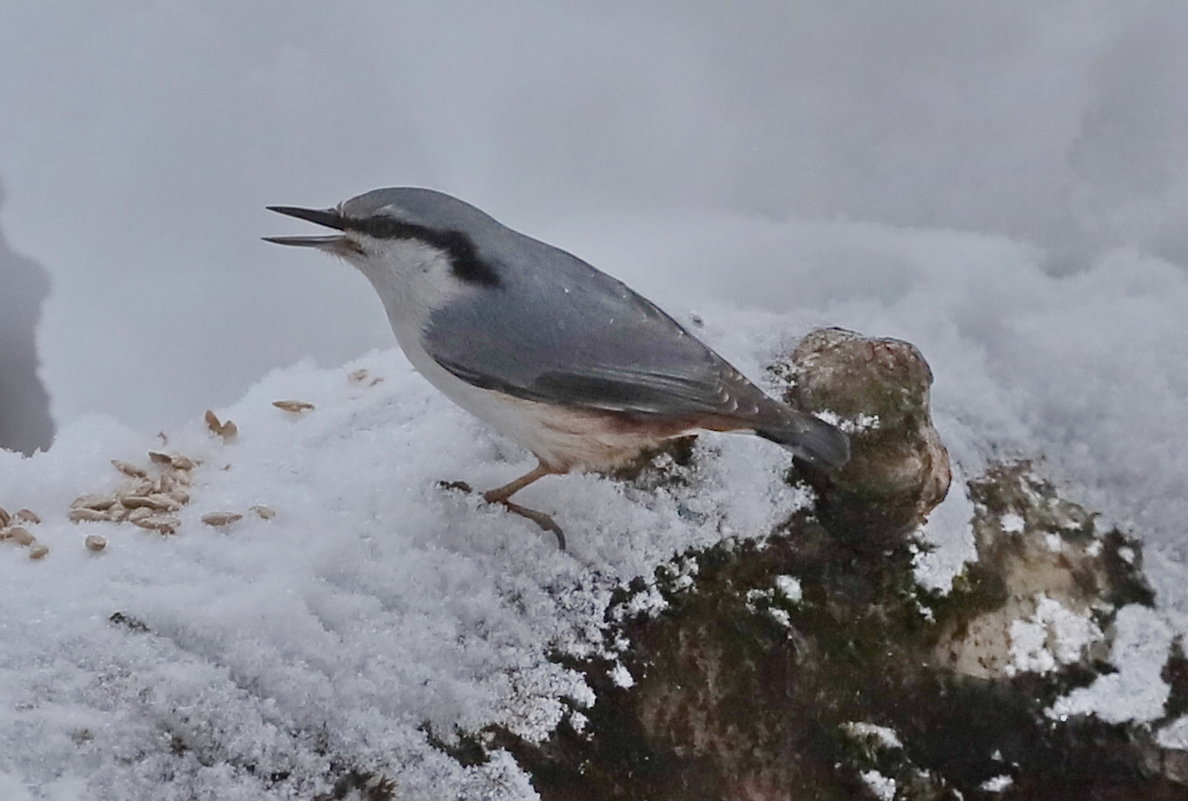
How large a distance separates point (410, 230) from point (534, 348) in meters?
0.31

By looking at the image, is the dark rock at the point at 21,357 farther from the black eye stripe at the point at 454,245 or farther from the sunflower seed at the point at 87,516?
the black eye stripe at the point at 454,245

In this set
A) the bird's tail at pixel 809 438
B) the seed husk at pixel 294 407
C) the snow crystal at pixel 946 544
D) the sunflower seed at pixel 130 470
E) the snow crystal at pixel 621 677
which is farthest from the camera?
the seed husk at pixel 294 407

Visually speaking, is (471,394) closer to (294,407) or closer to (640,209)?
(294,407)

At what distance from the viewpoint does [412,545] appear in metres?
1.73

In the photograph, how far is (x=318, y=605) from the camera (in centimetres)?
157

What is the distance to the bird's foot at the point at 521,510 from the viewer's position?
5.75 ft

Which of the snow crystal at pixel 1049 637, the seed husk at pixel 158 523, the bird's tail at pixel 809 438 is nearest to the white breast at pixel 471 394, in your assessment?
the bird's tail at pixel 809 438

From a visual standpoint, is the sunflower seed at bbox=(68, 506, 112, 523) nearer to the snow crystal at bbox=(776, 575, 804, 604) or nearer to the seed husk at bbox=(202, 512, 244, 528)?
the seed husk at bbox=(202, 512, 244, 528)

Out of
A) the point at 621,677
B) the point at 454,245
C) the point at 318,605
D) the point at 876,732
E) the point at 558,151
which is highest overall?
the point at 558,151

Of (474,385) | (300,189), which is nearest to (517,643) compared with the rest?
(474,385)

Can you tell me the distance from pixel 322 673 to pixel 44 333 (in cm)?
217

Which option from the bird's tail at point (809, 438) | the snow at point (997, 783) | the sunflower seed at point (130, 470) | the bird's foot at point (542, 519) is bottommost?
the sunflower seed at point (130, 470)

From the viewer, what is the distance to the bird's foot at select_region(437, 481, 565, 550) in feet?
5.75

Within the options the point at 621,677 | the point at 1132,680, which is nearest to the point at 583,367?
the point at 621,677
